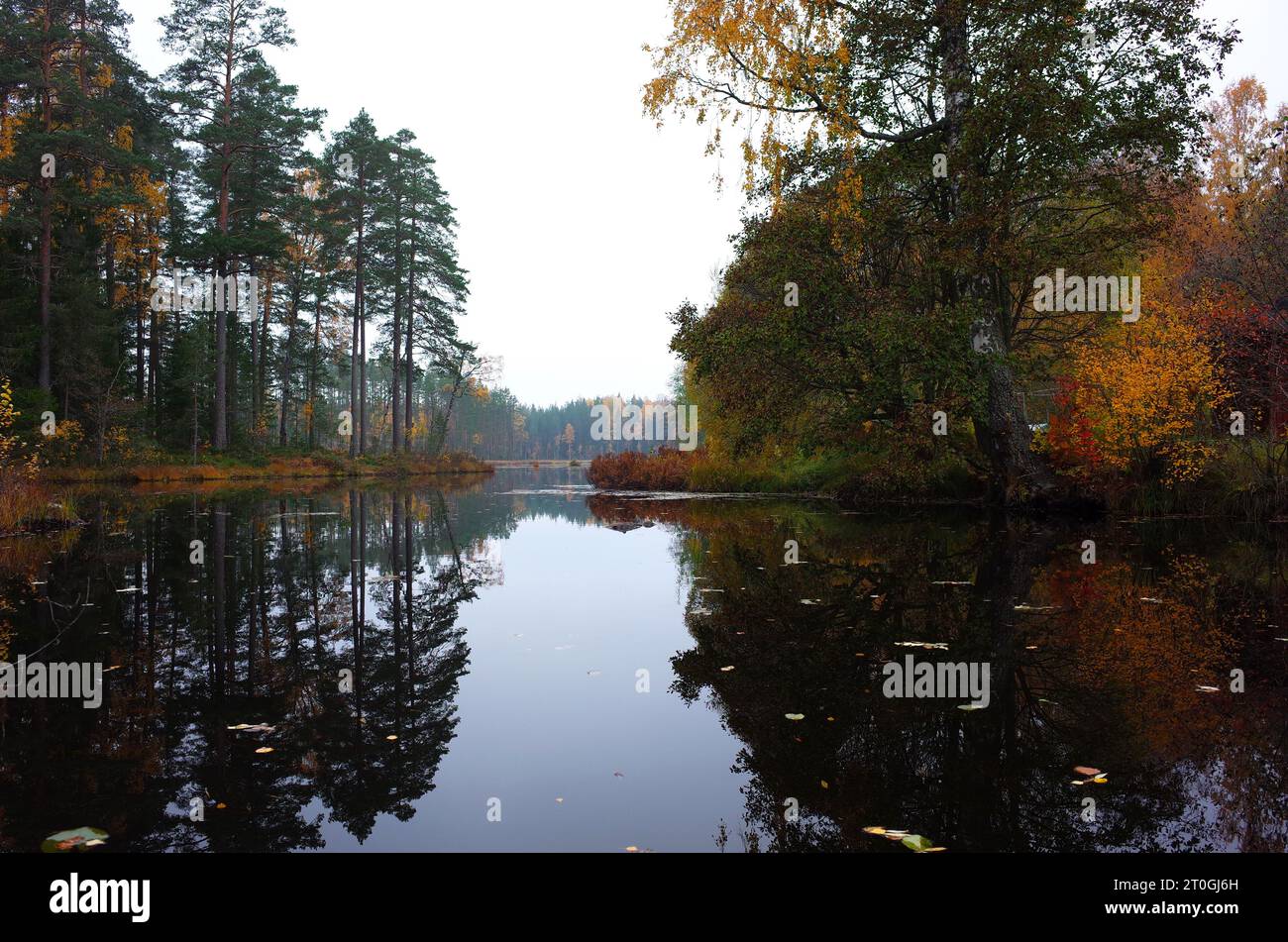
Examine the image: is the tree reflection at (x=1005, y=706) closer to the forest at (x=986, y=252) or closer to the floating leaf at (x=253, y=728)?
the floating leaf at (x=253, y=728)

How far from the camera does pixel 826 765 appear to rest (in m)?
3.68

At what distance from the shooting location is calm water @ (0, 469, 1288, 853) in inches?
125

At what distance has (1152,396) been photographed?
14.3m

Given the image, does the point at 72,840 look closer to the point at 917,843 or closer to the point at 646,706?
the point at 646,706

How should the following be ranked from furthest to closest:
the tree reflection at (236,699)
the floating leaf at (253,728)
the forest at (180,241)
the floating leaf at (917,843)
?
the forest at (180,241)
the floating leaf at (253,728)
the tree reflection at (236,699)
the floating leaf at (917,843)

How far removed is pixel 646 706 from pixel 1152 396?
1444cm

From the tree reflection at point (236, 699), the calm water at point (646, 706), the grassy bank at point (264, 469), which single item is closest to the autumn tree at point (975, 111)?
the calm water at point (646, 706)

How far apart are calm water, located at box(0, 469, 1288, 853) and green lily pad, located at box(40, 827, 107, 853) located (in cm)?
7

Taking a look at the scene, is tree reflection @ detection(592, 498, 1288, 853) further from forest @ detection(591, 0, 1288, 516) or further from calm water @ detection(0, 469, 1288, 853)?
forest @ detection(591, 0, 1288, 516)

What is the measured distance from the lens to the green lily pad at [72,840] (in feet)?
9.52

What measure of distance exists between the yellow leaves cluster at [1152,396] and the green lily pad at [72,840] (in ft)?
55.4

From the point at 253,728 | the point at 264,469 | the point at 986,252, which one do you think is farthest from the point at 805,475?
the point at 264,469

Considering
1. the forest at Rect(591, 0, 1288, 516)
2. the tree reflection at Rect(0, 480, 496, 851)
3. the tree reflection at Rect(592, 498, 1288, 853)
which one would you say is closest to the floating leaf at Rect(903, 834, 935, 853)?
the tree reflection at Rect(592, 498, 1288, 853)

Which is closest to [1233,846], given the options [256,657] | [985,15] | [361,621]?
[256,657]
